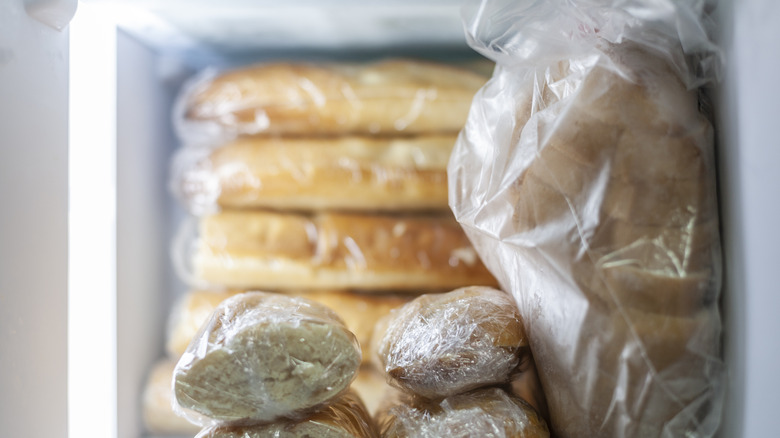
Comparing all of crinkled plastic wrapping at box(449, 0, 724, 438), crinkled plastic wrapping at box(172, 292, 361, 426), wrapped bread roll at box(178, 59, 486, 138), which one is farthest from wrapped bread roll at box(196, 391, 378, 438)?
wrapped bread roll at box(178, 59, 486, 138)

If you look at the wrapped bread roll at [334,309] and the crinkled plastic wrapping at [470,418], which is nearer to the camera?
the crinkled plastic wrapping at [470,418]

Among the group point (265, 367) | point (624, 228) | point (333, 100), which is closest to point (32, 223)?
point (265, 367)

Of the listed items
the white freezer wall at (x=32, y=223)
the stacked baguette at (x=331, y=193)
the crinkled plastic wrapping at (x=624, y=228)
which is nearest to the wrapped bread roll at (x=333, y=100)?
the stacked baguette at (x=331, y=193)

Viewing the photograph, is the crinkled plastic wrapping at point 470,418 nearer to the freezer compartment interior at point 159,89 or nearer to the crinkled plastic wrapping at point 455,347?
the crinkled plastic wrapping at point 455,347

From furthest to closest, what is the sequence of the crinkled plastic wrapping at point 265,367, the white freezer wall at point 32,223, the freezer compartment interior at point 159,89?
the freezer compartment interior at point 159,89 < the white freezer wall at point 32,223 < the crinkled plastic wrapping at point 265,367

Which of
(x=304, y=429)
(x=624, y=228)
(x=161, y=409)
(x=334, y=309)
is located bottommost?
(x=161, y=409)

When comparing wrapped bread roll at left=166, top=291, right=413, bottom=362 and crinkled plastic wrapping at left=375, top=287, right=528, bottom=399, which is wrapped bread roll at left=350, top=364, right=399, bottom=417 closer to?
wrapped bread roll at left=166, top=291, right=413, bottom=362

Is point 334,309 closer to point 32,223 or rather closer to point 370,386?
point 370,386

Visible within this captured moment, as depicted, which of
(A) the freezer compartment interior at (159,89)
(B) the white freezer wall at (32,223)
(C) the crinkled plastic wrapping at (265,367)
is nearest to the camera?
(C) the crinkled plastic wrapping at (265,367)

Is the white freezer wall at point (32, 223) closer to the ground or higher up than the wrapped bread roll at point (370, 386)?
higher up
